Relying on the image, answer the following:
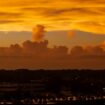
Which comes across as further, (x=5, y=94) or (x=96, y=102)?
(x=5, y=94)

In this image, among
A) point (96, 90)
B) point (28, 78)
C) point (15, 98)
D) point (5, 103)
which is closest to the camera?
point (5, 103)

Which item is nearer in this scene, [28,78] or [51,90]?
[51,90]

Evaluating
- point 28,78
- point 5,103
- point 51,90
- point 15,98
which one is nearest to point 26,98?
point 15,98

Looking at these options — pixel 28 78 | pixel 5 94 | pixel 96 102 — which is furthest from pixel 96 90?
pixel 28 78

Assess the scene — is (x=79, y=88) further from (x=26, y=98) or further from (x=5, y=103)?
(x=5, y=103)

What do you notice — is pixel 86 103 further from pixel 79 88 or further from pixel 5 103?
pixel 79 88

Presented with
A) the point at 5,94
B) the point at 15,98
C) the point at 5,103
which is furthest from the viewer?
the point at 5,94

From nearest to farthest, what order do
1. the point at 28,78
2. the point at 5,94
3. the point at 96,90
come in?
the point at 5,94
the point at 96,90
the point at 28,78

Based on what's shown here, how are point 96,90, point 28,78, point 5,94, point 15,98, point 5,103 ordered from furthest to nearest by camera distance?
point 28,78, point 96,90, point 5,94, point 15,98, point 5,103

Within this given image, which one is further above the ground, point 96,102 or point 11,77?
point 11,77
